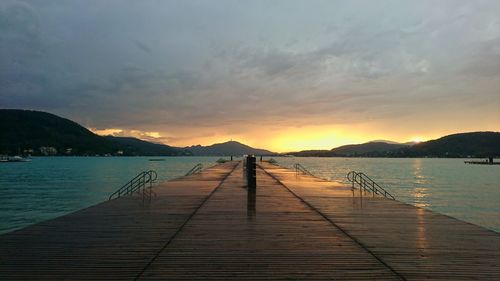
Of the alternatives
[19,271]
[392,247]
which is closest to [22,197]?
[19,271]

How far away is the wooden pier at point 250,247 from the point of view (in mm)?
7434

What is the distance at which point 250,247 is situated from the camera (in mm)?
9492

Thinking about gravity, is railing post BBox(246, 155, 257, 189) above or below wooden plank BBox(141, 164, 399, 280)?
above

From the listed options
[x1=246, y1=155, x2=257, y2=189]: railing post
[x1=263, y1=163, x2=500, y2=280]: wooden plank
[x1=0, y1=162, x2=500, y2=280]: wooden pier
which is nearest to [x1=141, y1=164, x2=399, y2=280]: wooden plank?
[x1=0, y1=162, x2=500, y2=280]: wooden pier

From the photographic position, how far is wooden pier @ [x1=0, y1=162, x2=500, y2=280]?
7434 millimetres

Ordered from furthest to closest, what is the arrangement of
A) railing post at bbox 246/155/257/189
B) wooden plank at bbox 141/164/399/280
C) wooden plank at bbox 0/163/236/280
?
railing post at bbox 246/155/257/189, wooden plank at bbox 0/163/236/280, wooden plank at bbox 141/164/399/280

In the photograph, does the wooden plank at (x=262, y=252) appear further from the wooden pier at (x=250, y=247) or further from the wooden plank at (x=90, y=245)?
the wooden plank at (x=90, y=245)

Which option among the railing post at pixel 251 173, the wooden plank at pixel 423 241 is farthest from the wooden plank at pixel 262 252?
the railing post at pixel 251 173

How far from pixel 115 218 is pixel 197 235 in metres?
4.80

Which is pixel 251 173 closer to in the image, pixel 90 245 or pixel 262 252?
pixel 90 245

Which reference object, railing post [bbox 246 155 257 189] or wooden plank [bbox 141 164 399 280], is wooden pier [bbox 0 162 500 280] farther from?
railing post [bbox 246 155 257 189]

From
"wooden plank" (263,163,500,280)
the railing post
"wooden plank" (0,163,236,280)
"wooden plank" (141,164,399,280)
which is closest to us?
"wooden plank" (141,164,399,280)

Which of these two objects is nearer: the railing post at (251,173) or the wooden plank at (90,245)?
the wooden plank at (90,245)

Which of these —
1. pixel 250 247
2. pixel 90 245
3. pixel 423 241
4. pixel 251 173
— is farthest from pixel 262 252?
pixel 251 173
